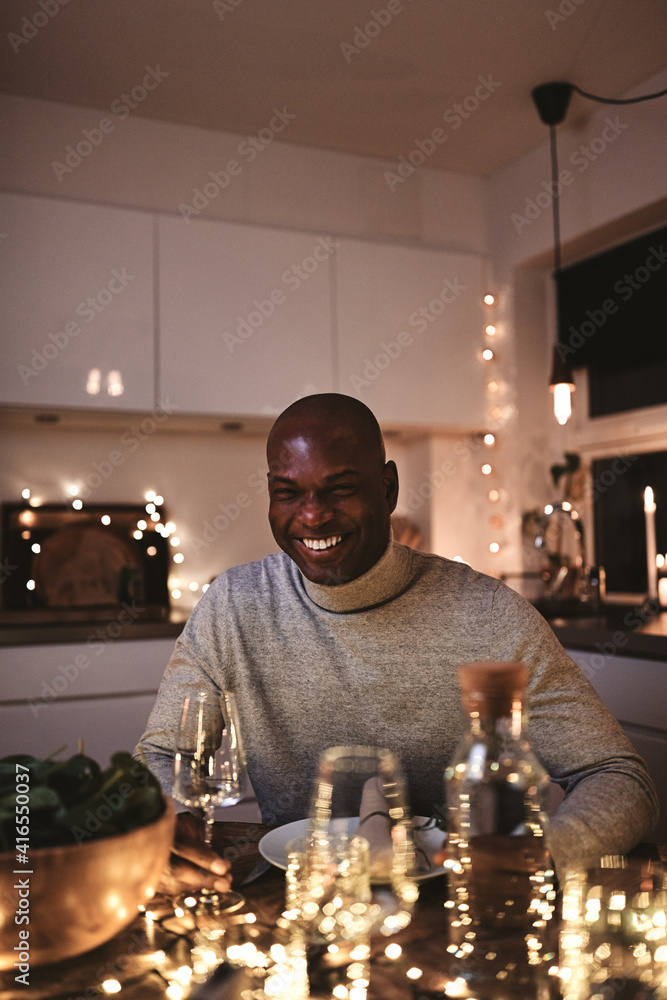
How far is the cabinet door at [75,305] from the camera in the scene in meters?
2.57

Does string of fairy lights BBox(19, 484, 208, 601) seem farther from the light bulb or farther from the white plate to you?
the white plate

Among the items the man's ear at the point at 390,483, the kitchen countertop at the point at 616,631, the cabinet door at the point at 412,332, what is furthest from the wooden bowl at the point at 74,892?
the cabinet door at the point at 412,332

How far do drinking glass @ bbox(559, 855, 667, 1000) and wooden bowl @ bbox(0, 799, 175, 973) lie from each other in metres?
0.32

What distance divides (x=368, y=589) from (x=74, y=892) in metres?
0.74

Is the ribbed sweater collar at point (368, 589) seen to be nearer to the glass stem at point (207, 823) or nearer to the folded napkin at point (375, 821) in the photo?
the glass stem at point (207, 823)

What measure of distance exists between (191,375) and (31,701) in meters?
1.11

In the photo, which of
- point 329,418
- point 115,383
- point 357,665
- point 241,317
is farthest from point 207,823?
point 241,317

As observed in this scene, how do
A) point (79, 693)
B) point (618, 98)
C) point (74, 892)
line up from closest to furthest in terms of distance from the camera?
point (74, 892) → point (79, 693) → point (618, 98)

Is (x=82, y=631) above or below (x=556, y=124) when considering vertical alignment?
below

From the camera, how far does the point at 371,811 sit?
2.05ft

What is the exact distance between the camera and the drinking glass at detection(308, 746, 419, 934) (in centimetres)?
62

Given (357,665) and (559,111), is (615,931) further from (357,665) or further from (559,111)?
(559,111)

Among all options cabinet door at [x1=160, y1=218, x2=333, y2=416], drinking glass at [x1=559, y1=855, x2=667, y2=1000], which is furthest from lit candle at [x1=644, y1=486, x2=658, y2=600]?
drinking glass at [x1=559, y1=855, x2=667, y2=1000]

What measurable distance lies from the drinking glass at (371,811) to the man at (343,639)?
50cm
